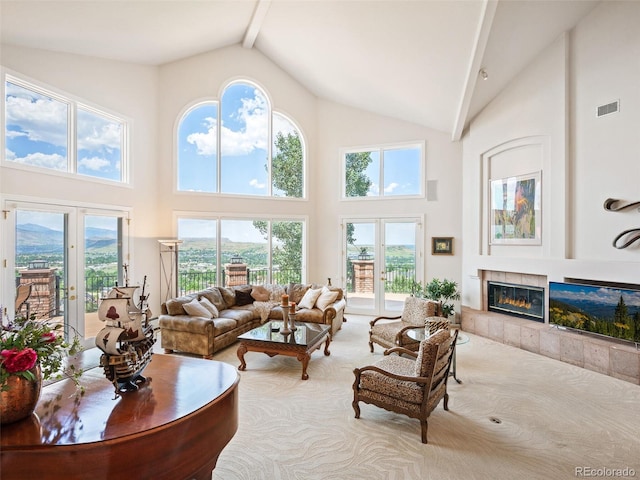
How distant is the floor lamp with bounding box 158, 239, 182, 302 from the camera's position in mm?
6578

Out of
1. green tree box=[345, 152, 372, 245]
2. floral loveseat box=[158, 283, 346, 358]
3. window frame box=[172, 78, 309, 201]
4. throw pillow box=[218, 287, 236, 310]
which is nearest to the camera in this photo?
floral loveseat box=[158, 283, 346, 358]

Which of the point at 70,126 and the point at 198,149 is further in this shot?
the point at 198,149

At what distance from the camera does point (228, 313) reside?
571 cm

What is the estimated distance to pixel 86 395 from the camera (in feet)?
5.45

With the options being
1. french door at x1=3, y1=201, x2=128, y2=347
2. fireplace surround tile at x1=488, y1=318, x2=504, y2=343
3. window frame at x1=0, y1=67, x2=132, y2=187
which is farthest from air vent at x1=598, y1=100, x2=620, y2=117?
french door at x1=3, y1=201, x2=128, y2=347

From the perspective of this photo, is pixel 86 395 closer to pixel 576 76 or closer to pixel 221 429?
pixel 221 429

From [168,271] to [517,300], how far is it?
666 cm

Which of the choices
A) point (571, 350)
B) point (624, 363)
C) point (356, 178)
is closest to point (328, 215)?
point (356, 178)

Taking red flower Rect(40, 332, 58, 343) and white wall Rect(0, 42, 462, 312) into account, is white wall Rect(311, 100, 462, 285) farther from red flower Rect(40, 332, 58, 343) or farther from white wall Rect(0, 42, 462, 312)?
red flower Rect(40, 332, 58, 343)

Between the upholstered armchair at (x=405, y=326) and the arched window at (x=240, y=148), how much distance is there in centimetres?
405

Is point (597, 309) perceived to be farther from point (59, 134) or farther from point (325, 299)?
point (59, 134)

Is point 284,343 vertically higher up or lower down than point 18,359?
lower down

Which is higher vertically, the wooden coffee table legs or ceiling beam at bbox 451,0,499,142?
ceiling beam at bbox 451,0,499,142

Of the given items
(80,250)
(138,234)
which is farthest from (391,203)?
(80,250)
